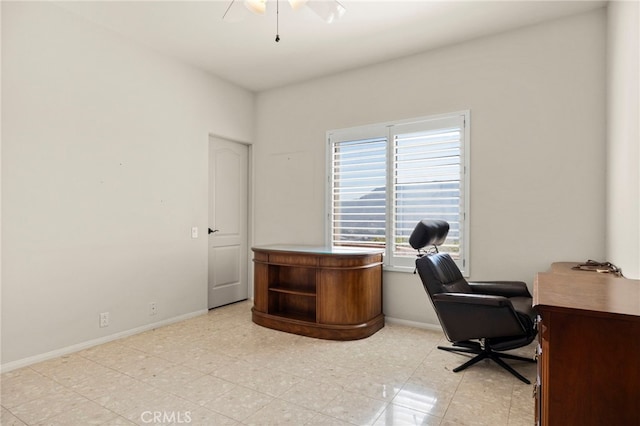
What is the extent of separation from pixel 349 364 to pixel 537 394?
1.55m

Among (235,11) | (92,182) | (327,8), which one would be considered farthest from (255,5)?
(92,182)

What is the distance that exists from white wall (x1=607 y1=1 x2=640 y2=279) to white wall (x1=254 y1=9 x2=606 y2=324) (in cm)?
18

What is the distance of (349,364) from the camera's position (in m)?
2.81

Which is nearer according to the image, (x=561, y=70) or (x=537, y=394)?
(x=537, y=394)

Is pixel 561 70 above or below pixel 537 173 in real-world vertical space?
above

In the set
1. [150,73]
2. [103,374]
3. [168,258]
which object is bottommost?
[103,374]

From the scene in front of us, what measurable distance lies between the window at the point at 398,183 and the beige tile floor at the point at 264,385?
111cm

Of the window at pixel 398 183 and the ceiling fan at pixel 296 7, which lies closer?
the ceiling fan at pixel 296 7

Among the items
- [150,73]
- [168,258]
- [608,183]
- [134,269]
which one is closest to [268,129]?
[150,73]

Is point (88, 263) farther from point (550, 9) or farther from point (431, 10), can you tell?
point (550, 9)

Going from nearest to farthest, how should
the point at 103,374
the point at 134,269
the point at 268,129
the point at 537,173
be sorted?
the point at 103,374 → the point at 537,173 → the point at 134,269 → the point at 268,129

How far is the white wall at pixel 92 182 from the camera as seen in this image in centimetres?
275

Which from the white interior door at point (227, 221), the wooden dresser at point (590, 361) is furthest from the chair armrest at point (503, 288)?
the white interior door at point (227, 221)

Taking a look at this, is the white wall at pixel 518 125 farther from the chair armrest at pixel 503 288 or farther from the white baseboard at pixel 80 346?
the white baseboard at pixel 80 346
